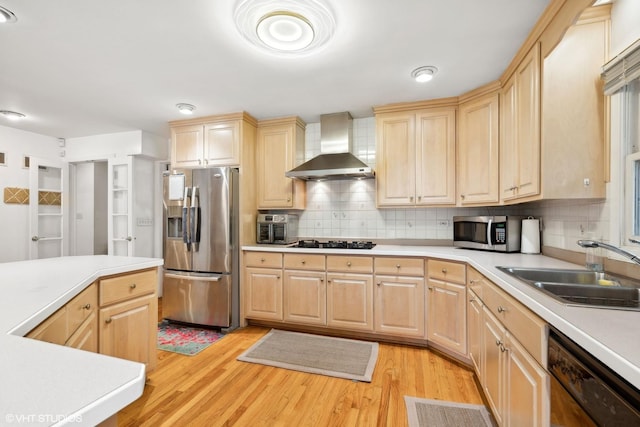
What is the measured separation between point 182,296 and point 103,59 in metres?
2.29

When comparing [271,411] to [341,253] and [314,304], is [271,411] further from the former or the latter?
[341,253]

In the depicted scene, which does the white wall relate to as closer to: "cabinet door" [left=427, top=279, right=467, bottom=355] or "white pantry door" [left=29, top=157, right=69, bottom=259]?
"white pantry door" [left=29, top=157, right=69, bottom=259]

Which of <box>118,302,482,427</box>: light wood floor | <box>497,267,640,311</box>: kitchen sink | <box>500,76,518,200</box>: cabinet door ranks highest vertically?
<box>500,76,518,200</box>: cabinet door

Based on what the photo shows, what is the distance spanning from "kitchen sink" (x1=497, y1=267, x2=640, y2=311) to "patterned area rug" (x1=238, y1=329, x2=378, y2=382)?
51.6 inches

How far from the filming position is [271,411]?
181cm

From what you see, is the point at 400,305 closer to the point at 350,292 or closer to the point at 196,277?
the point at 350,292

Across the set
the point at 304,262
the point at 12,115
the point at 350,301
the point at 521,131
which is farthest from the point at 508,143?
the point at 12,115

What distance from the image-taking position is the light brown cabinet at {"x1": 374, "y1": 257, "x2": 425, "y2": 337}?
102 inches

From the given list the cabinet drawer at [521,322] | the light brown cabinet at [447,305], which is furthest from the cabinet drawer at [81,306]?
the light brown cabinet at [447,305]

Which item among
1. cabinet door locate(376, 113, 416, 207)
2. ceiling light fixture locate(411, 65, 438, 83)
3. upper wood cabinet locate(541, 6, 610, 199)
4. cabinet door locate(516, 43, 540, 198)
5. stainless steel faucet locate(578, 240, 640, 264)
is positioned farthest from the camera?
cabinet door locate(376, 113, 416, 207)

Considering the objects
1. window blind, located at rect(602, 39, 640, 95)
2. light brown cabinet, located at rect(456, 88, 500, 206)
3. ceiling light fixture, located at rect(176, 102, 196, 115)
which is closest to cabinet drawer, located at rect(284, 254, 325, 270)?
light brown cabinet, located at rect(456, 88, 500, 206)

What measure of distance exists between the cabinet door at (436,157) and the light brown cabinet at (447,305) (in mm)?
→ 728

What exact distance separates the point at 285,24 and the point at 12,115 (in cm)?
357

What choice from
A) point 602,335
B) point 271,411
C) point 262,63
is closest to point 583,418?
point 602,335
